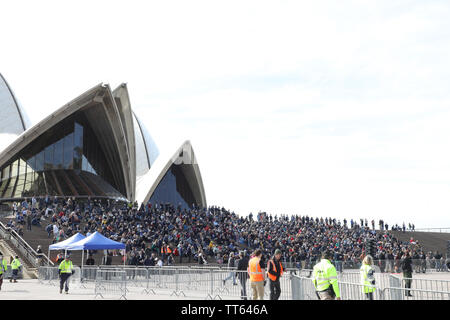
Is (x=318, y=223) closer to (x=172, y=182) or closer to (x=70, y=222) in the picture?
(x=172, y=182)

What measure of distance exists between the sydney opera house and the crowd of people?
11.6 ft

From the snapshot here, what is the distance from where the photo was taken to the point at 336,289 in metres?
8.00

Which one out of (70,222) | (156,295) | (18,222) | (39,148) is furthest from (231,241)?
(39,148)

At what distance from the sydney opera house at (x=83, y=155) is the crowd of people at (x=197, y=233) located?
3.54 meters

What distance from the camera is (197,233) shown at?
29188 millimetres

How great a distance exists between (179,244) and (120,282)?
1050 cm

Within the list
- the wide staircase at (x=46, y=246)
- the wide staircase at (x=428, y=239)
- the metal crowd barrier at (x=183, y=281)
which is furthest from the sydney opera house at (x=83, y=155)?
the metal crowd barrier at (x=183, y=281)

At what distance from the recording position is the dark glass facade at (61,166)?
1490 inches

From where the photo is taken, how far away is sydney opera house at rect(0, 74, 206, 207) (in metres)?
37.5

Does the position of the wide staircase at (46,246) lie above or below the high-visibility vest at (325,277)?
above

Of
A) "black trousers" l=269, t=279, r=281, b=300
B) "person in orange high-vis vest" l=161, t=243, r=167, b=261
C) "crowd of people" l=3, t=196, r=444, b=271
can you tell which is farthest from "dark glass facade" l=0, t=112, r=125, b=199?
"black trousers" l=269, t=279, r=281, b=300

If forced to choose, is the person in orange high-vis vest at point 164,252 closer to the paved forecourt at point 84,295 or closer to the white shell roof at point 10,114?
the paved forecourt at point 84,295

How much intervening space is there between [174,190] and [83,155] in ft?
34.2

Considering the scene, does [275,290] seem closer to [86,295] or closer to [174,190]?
[86,295]
